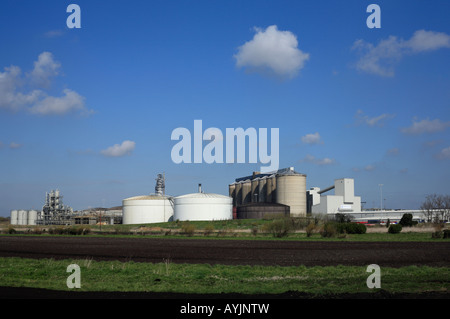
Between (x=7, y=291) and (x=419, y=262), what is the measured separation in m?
22.6

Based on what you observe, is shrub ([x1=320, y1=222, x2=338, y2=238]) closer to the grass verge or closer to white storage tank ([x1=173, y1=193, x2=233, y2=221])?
the grass verge

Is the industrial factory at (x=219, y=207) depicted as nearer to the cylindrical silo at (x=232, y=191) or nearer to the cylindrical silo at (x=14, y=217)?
the cylindrical silo at (x=14, y=217)

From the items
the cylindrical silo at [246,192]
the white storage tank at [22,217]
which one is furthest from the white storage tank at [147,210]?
the cylindrical silo at [246,192]

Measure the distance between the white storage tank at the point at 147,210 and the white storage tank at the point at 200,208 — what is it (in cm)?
702

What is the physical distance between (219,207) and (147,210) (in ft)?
73.6

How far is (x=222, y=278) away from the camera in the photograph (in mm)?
19719

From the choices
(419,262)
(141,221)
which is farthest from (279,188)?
(419,262)

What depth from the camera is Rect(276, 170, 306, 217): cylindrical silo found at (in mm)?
141738

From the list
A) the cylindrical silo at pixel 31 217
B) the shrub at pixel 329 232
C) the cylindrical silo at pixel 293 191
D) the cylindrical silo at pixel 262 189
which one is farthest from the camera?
the cylindrical silo at pixel 262 189

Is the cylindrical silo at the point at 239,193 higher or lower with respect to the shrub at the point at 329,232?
higher

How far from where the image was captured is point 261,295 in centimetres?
1491

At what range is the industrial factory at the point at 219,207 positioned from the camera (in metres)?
125

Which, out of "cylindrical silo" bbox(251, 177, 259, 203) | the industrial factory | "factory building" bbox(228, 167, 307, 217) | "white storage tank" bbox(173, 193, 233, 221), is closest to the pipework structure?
the industrial factory

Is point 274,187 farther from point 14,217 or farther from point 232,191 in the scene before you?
point 14,217
